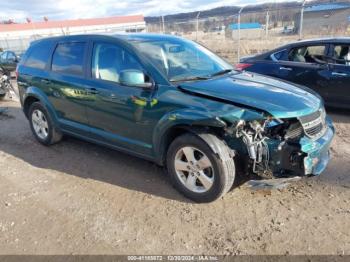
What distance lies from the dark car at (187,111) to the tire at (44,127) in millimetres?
Result: 497

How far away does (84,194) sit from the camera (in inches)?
153

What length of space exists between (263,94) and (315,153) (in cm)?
79

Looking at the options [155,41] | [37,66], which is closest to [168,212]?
[155,41]

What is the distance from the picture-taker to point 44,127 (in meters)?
5.52

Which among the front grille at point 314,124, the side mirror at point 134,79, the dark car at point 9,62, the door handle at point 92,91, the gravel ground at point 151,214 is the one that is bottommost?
the gravel ground at point 151,214

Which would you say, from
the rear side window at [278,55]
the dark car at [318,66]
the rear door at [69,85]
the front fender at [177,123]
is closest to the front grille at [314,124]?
the front fender at [177,123]

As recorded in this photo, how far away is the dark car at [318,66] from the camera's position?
6078 millimetres

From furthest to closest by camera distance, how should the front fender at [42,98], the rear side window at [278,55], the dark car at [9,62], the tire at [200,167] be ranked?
the dark car at [9,62]
the rear side window at [278,55]
the front fender at [42,98]
the tire at [200,167]

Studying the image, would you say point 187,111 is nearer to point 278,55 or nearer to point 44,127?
point 44,127

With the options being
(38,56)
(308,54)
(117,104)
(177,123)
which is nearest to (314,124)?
(177,123)

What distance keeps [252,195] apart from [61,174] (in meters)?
2.59

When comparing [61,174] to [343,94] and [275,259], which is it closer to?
[275,259]

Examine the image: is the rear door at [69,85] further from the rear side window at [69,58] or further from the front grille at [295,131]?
the front grille at [295,131]

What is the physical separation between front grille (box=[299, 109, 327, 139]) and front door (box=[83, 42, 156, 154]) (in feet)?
5.35
